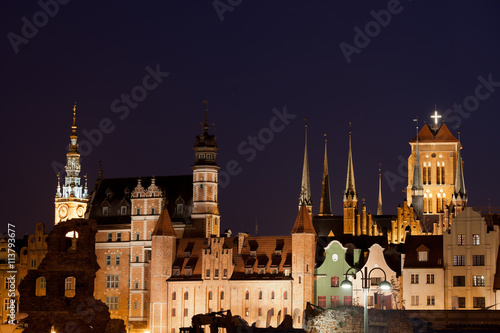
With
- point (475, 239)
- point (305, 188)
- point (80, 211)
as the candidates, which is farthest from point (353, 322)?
point (305, 188)

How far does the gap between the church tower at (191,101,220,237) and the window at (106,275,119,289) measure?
11.3 metres

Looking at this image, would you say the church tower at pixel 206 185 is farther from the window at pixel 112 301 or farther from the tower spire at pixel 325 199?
the tower spire at pixel 325 199

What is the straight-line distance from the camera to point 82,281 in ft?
211

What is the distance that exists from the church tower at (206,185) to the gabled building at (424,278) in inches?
1095

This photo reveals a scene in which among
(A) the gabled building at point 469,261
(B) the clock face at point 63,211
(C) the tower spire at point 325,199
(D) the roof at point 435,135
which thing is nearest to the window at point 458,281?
(A) the gabled building at point 469,261

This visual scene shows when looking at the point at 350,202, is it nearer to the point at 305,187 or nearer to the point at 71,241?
the point at 305,187

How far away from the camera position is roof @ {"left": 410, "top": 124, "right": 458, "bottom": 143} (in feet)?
555

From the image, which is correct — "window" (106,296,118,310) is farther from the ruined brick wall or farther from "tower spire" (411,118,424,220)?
the ruined brick wall

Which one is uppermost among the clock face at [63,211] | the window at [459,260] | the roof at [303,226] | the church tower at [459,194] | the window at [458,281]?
the church tower at [459,194]

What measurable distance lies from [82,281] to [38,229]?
6001 centimetres

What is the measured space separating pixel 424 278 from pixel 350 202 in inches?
2320

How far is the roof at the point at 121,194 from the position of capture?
4616 inches

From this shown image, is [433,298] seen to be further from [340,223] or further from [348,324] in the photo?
[340,223]

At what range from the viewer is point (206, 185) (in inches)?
4478
